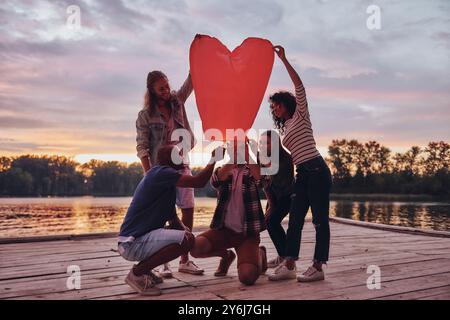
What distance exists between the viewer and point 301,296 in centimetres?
280

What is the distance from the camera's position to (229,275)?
345 centimetres

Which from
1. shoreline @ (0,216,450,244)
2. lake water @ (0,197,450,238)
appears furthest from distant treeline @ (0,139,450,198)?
shoreline @ (0,216,450,244)

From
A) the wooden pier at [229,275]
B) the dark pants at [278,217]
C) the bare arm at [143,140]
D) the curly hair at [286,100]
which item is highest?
the curly hair at [286,100]

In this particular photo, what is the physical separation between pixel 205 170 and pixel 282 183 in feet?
3.17

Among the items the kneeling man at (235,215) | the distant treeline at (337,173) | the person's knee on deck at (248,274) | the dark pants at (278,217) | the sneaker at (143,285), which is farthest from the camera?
the distant treeline at (337,173)

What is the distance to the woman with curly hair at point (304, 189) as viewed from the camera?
3232 millimetres

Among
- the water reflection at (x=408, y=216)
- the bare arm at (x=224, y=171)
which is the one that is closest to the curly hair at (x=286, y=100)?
the bare arm at (x=224, y=171)

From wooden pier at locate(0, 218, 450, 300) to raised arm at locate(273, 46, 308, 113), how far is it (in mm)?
1333

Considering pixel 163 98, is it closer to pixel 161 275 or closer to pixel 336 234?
pixel 161 275

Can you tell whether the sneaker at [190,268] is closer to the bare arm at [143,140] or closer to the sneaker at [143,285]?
the sneaker at [143,285]

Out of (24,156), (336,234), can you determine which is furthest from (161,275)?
(24,156)

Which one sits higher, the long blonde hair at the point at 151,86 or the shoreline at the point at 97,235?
the long blonde hair at the point at 151,86

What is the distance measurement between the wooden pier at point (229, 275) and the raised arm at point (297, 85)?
52.5 inches

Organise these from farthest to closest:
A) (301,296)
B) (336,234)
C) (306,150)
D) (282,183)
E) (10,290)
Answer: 1. (336,234)
2. (282,183)
3. (306,150)
4. (10,290)
5. (301,296)
